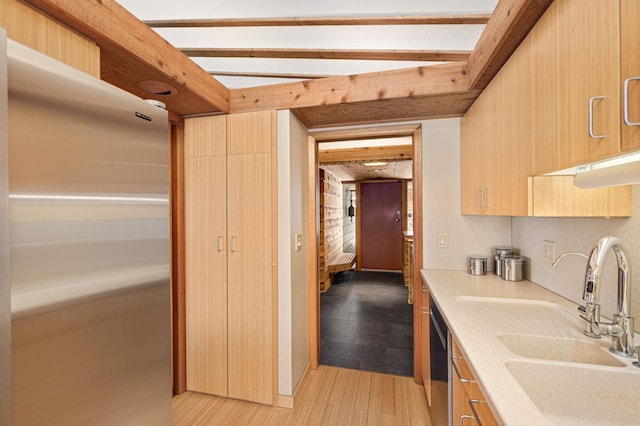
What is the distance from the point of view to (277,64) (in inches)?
80.8

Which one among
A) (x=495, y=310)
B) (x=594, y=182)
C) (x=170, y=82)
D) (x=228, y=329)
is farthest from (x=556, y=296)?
(x=170, y=82)

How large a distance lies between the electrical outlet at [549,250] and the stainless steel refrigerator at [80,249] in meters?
2.02

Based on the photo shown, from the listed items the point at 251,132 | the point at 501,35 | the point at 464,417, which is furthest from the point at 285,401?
the point at 501,35

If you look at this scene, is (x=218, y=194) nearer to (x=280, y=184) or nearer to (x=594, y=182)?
(x=280, y=184)

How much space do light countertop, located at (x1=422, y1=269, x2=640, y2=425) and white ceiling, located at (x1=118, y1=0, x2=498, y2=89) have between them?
154 centimetres

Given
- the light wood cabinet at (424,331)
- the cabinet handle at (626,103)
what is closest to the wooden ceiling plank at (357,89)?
the cabinet handle at (626,103)

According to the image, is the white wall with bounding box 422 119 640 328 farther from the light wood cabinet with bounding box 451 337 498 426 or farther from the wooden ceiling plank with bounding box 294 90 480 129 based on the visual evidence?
the light wood cabinet with bounding box 451 337 498 426

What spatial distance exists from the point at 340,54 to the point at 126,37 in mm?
1200

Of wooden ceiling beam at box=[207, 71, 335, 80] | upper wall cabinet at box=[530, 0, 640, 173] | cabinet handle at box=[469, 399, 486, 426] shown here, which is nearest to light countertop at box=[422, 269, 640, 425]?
cabinet handle at box=[469, 399, 486, 426]

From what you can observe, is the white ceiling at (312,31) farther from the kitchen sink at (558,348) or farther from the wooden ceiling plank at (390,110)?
the kitchen sink at (558,348)

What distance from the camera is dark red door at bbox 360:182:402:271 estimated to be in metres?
6.46

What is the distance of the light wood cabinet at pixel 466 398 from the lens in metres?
0.87

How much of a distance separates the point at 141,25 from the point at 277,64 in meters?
0.94

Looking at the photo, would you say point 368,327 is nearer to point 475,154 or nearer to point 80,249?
point 475,154
